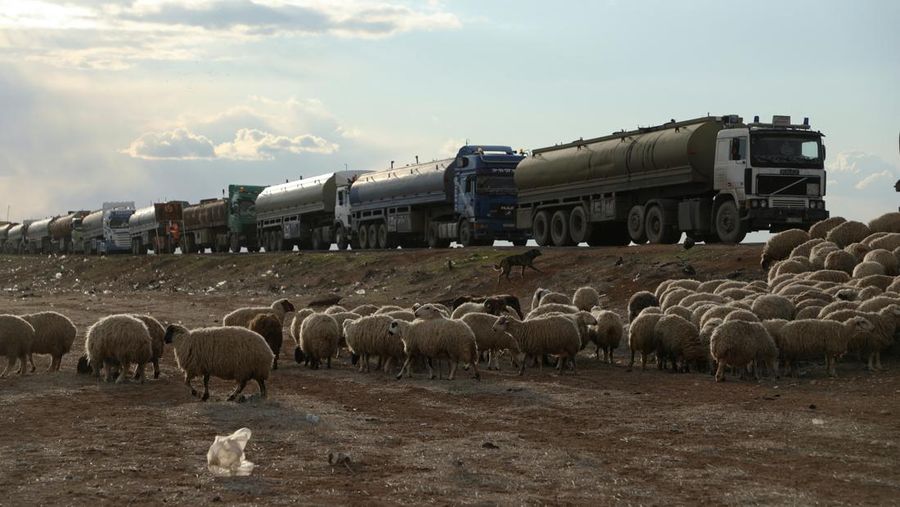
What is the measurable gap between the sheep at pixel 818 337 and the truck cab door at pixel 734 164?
16836 mm

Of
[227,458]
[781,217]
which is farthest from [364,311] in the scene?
[781,217]

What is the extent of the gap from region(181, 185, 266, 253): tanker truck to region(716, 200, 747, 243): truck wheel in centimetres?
4126

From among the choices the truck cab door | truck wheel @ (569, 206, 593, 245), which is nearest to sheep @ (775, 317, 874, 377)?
the truck cab door

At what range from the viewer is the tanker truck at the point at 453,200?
4747 cm

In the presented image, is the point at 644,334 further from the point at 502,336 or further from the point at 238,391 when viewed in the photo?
the point at 238,391

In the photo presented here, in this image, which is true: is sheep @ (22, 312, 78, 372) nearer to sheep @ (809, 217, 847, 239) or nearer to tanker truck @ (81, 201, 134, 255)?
sheep @ (809, 217, 847, 239)

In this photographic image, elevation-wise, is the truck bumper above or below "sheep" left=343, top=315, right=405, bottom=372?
above

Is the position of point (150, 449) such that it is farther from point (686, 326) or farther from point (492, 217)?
point (492, 217)

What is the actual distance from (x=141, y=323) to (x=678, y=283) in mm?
12195

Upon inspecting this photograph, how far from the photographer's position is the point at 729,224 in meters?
36.5

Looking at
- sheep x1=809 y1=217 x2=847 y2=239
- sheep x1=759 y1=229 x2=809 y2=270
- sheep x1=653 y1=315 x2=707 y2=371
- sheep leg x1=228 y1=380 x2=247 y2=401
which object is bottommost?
sheep leg x1=228 y1=380 x2=247 y2=401

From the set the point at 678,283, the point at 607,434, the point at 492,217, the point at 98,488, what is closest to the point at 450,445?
the point at 607,434

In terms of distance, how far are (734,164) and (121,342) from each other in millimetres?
21878

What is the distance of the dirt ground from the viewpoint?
10.9 m
